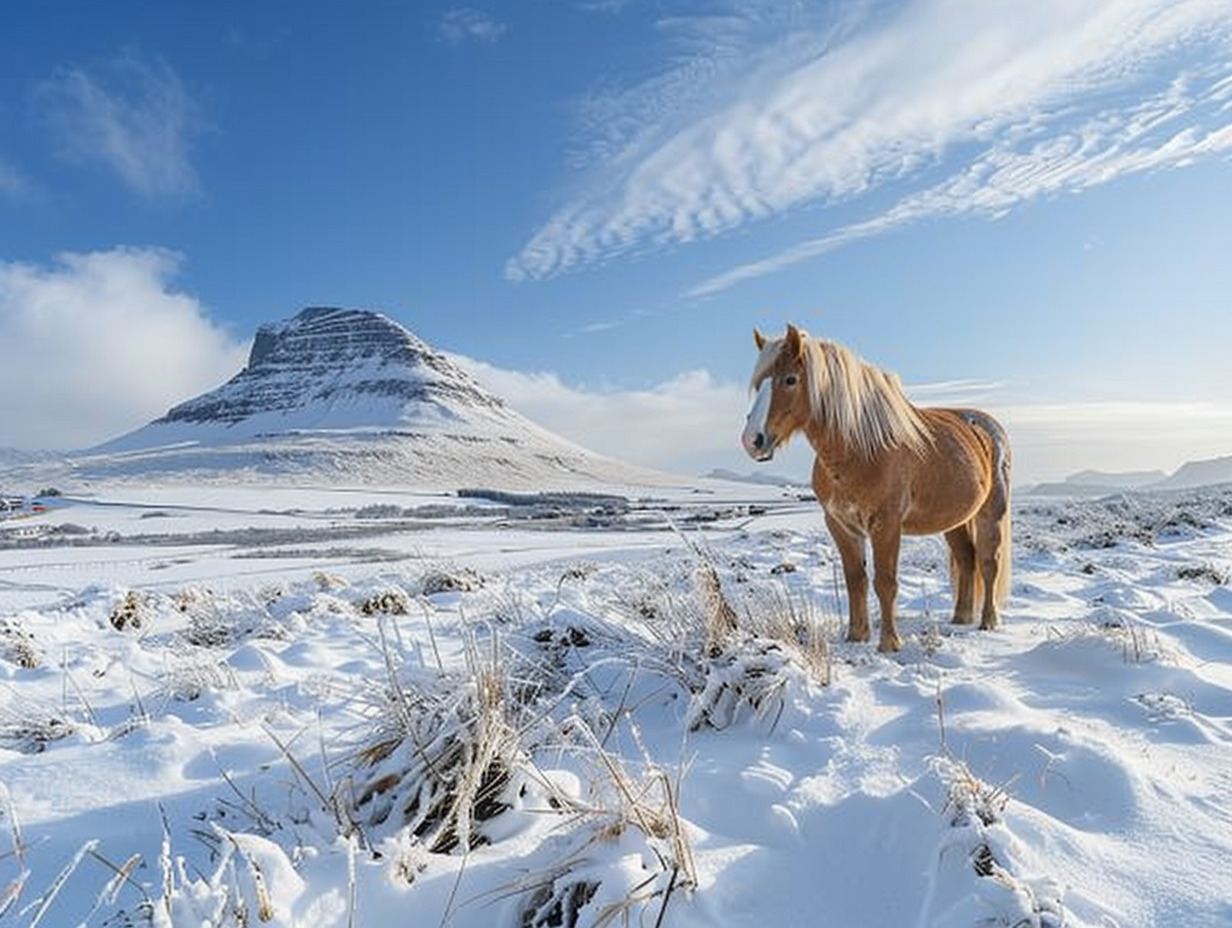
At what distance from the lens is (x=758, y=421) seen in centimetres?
407

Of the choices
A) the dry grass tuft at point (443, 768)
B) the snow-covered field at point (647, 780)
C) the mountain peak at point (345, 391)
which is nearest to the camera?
the snow-covered field at point (647, 780)

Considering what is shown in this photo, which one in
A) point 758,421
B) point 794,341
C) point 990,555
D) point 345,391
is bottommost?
point 990,555

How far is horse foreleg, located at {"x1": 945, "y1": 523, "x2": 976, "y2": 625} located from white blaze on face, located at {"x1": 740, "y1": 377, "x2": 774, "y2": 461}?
233 centimetres

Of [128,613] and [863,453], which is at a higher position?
[863,453]

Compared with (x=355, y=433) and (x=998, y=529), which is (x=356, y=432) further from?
(x=998, y=529)

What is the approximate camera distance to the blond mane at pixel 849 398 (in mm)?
4195

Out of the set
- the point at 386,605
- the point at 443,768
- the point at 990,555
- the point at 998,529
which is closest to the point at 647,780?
the point at 443,768

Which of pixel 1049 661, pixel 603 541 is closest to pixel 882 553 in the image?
pixel 1049 661

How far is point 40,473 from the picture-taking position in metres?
99.1

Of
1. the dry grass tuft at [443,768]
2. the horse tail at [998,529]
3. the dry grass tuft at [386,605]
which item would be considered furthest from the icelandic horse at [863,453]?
the dry grass tuft at [386,605]

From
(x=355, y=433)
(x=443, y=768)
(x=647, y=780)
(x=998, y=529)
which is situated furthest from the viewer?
(x=355, y=433)

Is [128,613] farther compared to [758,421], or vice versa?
[128,613]

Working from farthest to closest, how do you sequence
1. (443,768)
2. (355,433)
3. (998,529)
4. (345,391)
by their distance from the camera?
(345,391)
(355,433)
(998,529)
(443,768)

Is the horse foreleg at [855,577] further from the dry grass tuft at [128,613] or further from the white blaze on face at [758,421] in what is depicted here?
the dry grass tuft at [128,613]
